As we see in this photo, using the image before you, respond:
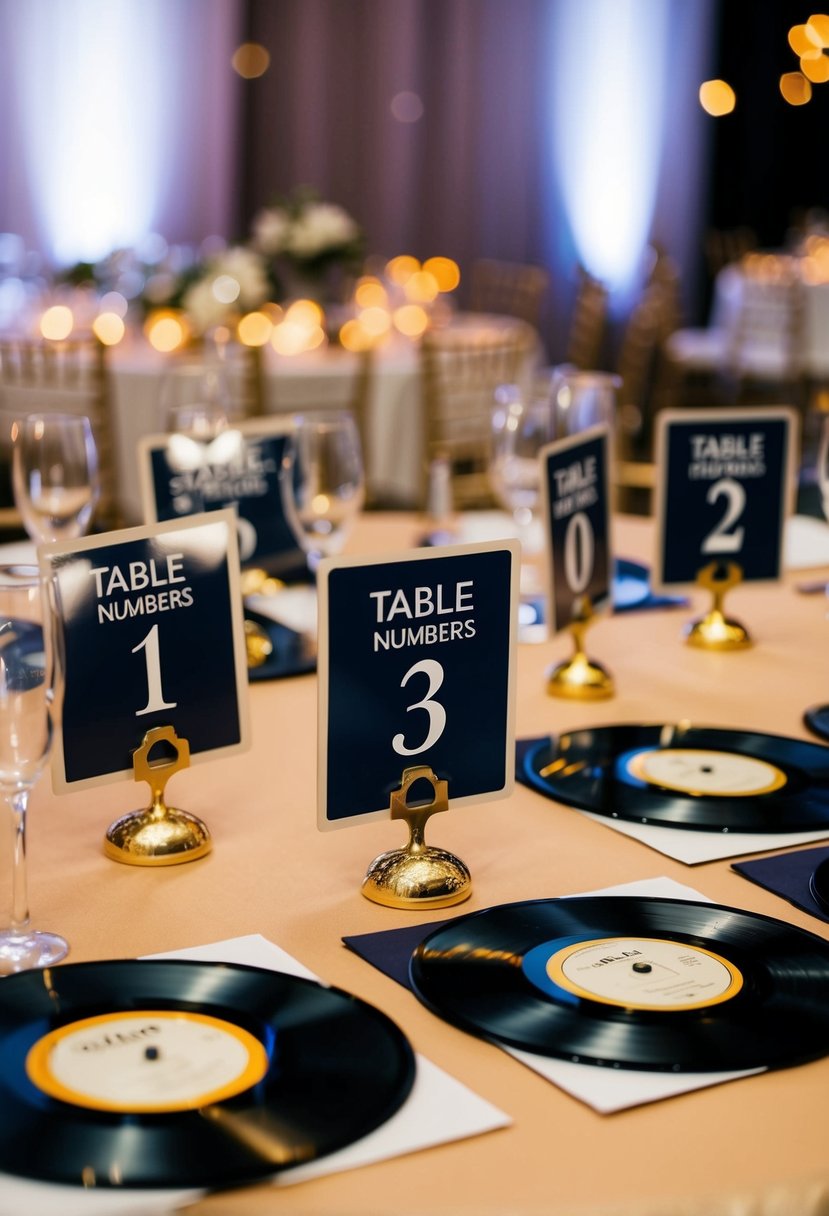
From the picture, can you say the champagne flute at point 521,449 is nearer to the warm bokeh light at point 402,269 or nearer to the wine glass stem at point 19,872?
the wine glass stem at point 19,872

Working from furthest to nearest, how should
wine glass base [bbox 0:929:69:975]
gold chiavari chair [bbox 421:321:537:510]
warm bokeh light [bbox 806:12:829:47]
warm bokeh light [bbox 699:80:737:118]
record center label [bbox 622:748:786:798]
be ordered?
warm bokeh light [bbox 699:80:737:118], gold chiavari chair [bbox 421:321:537:510], warm bokeh light [bbox 806:12:829:47], record center label [bbox 622:748:786:798], wine glass base [bbox 0:929:69:975]

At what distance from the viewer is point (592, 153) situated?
9016 millimetres

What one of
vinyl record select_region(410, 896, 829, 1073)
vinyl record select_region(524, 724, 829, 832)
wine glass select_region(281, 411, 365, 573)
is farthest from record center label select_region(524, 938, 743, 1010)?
wine glass select_region(281, 411, 365, 573)

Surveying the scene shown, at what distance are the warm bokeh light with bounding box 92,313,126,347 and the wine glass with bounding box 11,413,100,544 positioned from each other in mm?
3506

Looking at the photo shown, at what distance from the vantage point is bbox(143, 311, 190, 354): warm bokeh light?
523cm

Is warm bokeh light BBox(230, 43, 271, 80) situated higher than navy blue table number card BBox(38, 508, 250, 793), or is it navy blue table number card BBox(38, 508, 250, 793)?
warm bokeh light BBox(230, 43, 271, 80)

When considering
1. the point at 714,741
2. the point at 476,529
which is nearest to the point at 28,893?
the point at 714,741

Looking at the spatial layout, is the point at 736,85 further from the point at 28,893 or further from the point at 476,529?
the point at 28,893

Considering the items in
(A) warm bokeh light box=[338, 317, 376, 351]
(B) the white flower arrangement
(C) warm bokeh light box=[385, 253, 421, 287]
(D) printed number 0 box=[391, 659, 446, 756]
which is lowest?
(D) printed number 0 box=[391, 659, 446, 756]

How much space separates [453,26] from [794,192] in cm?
225

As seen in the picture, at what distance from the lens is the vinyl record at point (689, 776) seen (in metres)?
1.34

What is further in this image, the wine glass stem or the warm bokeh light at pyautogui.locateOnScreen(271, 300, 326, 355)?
the warm bokeh light at pyautogui.locateOnScreen(271, 300, 326, 355)

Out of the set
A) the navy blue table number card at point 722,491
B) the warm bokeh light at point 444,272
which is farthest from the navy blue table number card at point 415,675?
the warm bokeh light at point 444,272

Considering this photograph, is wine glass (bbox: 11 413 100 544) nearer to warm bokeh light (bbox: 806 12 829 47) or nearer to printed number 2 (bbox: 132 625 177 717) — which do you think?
printed number 2 (bbox: 132 625 177 717)
